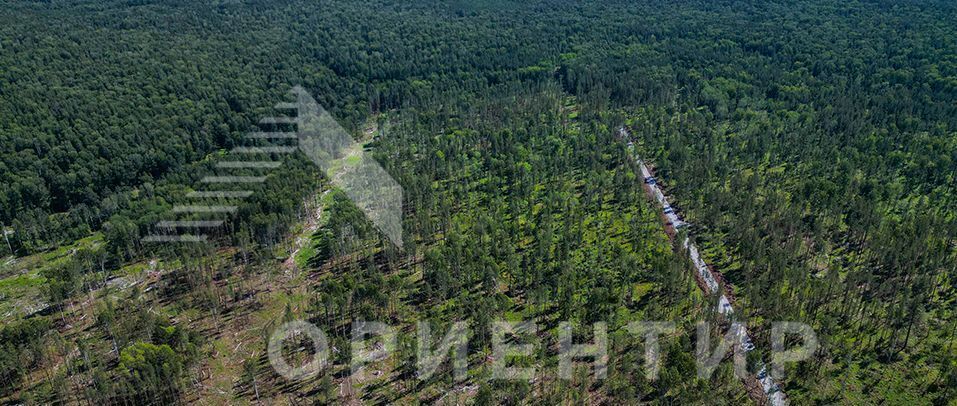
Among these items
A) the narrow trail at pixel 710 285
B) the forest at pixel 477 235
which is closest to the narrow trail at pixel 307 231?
the forest at pixel 477 235

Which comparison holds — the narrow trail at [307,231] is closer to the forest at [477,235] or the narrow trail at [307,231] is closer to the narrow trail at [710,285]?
the forest at [477,235]

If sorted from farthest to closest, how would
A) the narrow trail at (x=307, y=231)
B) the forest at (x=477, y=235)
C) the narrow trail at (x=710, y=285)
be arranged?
the narrow trail at (x=307, y=231) → the forest at (x=477, y=235) → the narrow trail at (x=710, y=285)

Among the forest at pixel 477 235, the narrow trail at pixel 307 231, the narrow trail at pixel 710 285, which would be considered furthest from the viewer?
the narrow trail at pixel 307 231

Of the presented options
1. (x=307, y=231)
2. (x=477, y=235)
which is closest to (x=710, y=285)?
(x=477, y=235)

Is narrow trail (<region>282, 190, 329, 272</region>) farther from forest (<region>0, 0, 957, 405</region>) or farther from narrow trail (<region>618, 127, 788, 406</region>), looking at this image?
narrow trail (<region>618, 127, 788, 406</region>)

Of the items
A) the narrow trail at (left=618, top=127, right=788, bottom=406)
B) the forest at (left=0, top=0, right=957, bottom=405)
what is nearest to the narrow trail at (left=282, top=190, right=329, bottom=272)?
the forest at (left=0, top=0, right=957, bottom=405)

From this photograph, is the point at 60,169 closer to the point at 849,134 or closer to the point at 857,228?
the point at 857,228

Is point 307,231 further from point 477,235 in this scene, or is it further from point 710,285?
point 710,285
